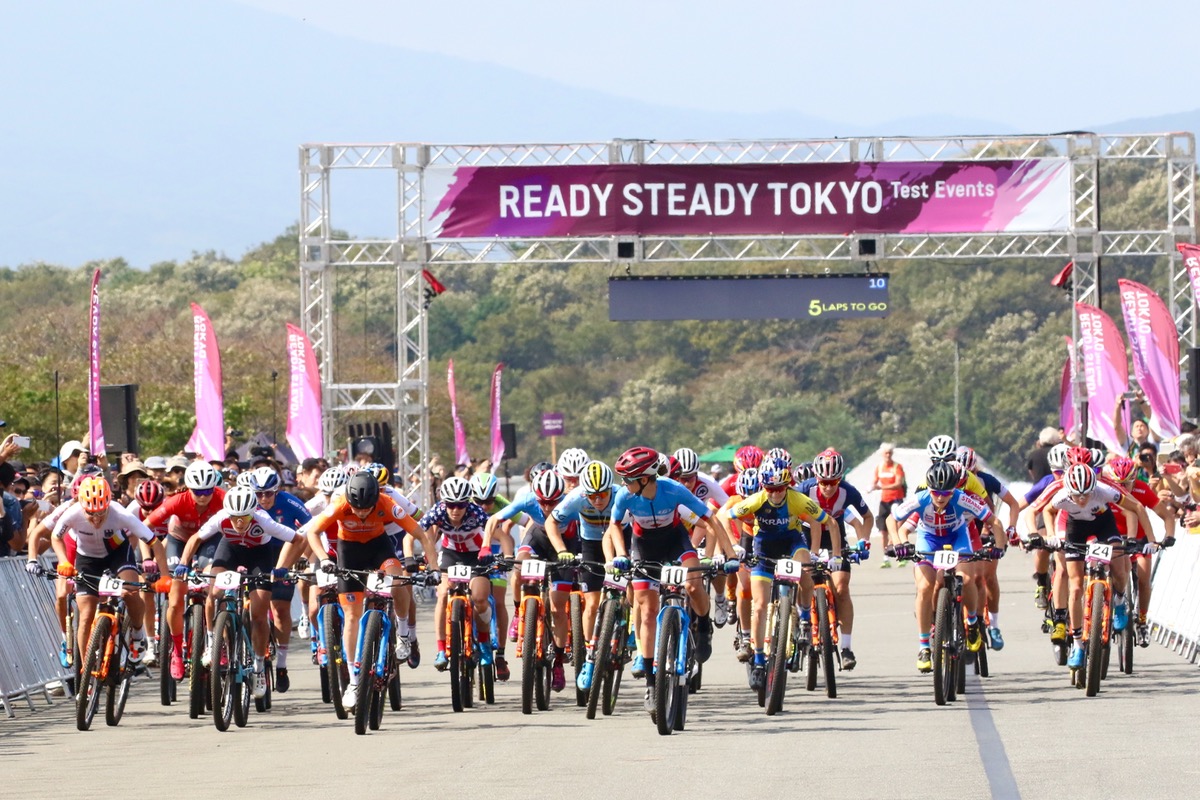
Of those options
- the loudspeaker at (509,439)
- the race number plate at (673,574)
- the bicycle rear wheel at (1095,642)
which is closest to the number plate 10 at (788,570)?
the race number plate at (673,574)

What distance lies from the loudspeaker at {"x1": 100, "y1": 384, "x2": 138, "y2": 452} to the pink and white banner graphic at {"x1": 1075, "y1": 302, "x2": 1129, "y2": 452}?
13279mm

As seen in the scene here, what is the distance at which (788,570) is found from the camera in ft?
47.3

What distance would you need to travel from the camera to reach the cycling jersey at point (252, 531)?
48.8 feet

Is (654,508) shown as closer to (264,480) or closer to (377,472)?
(377,472)

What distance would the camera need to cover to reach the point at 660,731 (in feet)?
42.2

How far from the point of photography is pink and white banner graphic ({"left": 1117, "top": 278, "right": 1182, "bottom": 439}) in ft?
86.4

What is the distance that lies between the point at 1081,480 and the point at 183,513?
6524 mm

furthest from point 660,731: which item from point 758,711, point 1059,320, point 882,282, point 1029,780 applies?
point 1059,320

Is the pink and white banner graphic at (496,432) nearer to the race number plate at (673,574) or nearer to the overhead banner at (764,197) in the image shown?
the overhead banner at (764,197)

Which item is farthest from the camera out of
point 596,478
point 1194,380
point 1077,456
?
point 1194,380

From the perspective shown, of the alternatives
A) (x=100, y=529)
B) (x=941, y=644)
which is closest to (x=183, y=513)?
(x=100, y=529)

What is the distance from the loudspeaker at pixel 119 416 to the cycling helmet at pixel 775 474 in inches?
370

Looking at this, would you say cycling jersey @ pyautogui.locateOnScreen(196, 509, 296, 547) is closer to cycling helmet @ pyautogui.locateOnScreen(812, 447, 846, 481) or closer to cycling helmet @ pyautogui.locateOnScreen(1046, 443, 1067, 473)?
cycling helmet @ pyautogui.locateOnScreen(812, 447, 846, 481)

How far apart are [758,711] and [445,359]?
85264 mm
